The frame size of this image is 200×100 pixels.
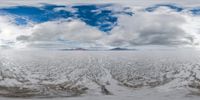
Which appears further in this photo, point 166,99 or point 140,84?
point 140,84

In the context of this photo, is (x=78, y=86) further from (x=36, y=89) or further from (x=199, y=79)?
(x=199, y=79)

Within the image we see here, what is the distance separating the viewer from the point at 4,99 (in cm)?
4094

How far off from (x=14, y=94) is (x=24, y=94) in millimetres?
1093

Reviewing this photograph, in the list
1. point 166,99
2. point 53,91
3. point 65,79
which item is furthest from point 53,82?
point 166,99

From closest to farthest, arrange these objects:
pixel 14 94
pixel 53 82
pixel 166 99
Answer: pixel 166 99 → pixel 14 94 → pixel 53 82

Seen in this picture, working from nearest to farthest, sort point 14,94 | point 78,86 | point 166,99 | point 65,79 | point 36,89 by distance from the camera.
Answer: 1. point 166,99
2. point 14,94
3. point 36,89
4. point 78,86
5. point 65,79

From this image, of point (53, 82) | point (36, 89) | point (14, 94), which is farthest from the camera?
point (53, 82)

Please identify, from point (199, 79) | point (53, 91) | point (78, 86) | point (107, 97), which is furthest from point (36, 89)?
point (199, 79)

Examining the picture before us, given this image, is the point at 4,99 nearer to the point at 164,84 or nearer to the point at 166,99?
the point at 166,99

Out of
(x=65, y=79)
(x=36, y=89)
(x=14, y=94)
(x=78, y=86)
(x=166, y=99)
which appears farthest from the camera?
(x=65, y=79)

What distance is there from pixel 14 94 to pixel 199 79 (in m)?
28.6

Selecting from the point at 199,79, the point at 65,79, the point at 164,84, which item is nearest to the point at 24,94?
the point at 65,79

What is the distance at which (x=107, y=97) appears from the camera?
138ft

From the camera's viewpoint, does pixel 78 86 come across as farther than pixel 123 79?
No
